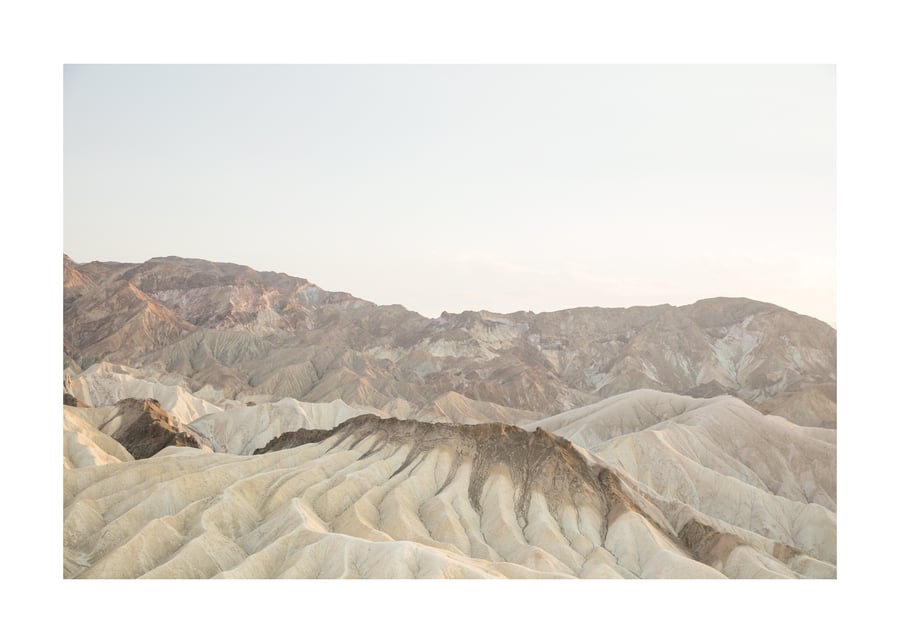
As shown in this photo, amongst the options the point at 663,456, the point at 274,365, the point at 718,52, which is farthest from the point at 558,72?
the point at 274,365

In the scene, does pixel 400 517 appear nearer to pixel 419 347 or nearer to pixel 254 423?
pixel 254 423

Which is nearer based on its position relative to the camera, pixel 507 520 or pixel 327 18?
pixel 327 18

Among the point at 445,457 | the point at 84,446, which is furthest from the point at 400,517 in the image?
the point at 84,446
